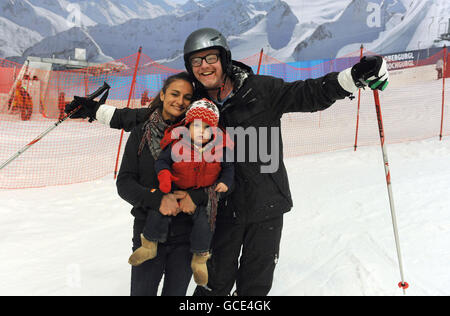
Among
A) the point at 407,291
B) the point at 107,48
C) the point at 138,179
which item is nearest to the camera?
the point at 138,179

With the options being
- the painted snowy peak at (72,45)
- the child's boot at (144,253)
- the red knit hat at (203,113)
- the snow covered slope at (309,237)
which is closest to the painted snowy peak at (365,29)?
the painted snowy peak at (72,45)

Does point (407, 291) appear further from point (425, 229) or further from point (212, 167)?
point (212, 167)

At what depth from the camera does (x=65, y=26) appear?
25.7 metres

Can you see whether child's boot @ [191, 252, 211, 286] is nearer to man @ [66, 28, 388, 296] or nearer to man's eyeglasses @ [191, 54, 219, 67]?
man @ [66, 28, 388, 296]

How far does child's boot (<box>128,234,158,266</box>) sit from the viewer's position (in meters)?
1.60

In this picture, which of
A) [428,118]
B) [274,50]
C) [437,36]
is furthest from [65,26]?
[437,36]

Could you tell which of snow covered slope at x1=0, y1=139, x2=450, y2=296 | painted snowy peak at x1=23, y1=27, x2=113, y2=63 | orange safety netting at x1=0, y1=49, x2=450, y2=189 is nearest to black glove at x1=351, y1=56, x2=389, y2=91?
snow covered slope at x1=0, y1=139, x2=450, y2=296

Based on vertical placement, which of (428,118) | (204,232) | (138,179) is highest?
(428,118)

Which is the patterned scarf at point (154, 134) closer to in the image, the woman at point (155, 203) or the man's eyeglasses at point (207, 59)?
the woman at point (155, 203)

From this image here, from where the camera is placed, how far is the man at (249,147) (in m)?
1.92

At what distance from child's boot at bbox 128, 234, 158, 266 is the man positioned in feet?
1.71

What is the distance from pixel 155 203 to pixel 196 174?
277mm
